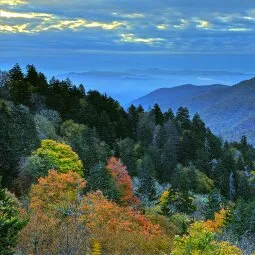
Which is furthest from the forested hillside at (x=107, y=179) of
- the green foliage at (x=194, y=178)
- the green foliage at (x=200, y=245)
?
the green foliage at (x=194, y=178)

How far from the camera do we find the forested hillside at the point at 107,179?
30.7 metres

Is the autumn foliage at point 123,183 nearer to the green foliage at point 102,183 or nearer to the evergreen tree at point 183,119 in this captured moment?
the green foliage at point 102,183

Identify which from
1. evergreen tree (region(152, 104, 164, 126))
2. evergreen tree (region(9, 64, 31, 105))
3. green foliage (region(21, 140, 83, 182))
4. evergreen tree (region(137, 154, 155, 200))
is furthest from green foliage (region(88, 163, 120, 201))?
evergreen tree (region(152, 104, 164, 126))

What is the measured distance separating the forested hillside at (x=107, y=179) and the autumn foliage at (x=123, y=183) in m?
0.20

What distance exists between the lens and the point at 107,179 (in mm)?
63688

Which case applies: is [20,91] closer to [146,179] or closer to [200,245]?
[146,179]

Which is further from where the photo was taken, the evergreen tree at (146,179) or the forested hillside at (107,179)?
the evergreen tree at (146,179)

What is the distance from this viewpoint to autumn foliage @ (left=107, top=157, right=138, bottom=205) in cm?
6938

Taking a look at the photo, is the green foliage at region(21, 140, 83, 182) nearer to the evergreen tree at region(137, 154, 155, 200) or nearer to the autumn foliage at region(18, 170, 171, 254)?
the autumn foliage at region(18, 170, 171, 254)

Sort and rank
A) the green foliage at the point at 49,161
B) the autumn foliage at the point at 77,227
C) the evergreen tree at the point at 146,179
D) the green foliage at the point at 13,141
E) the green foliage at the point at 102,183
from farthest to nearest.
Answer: the evergreen tree at the point at 146,179
the green foliage at the point at 102,183
the green foliage at the point at 13,141
the green foliage at the point at 49,161
the autumn foliage at the point at 77,227

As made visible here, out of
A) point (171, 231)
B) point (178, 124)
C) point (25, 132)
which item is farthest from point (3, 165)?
point (178, 124)

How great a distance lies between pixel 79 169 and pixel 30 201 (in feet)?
56.4

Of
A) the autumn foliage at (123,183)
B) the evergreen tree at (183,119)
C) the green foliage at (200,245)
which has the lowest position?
the autumn foliage at (123,183)

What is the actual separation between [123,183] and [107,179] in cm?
855
